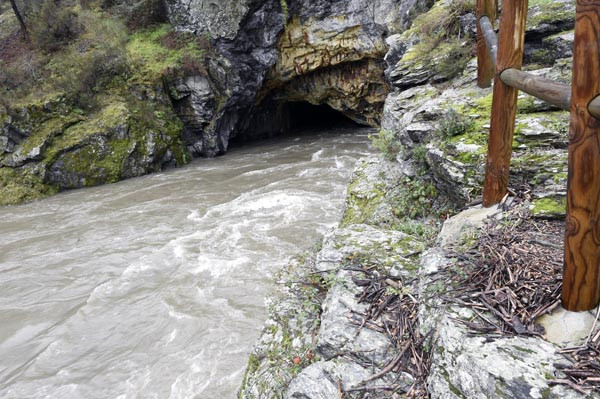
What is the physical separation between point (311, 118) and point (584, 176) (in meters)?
23.1

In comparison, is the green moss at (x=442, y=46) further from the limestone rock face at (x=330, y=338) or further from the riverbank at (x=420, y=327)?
the limestone rock face at (x=330, y=338)

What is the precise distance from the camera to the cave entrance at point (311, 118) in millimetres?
22594

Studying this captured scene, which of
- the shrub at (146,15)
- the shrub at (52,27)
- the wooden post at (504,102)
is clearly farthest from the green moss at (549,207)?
the shrub at (52,27)

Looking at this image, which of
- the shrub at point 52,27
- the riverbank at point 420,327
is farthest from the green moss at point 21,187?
the riverbank at point 420,327

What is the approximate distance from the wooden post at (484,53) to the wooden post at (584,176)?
3.67 metres

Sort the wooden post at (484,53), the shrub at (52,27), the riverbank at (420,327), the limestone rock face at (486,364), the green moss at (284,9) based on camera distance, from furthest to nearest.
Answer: the shrub at (52,27)
the green moss at (284,9)
the wooden post at (484,53)
the riverbank at (420,327)
the limestone rock face at (486,364)

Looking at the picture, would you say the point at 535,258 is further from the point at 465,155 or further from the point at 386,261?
the point at 465,155

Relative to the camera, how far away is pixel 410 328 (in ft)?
8.05

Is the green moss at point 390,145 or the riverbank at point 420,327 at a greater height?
the green moss at point 390,145

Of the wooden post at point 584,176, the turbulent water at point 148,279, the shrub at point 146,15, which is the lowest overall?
the turbulent water at point 148,279

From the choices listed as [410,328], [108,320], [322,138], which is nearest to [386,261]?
[410,328]

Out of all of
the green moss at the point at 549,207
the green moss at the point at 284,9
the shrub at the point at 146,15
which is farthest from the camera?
the shrub at the point at 146,15

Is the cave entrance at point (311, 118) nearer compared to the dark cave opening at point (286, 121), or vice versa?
the dark cave opening at point (286, 121)

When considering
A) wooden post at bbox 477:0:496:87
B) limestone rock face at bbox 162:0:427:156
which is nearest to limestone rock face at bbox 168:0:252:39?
limestone rock face at bbox 162:0:427:156
